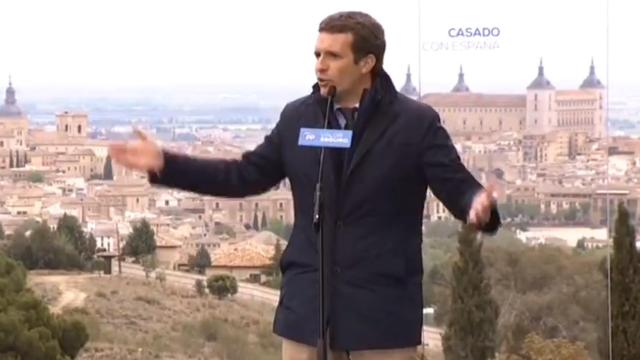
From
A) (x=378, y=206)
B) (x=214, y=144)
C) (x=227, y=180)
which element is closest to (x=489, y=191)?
(x=378, y=206)

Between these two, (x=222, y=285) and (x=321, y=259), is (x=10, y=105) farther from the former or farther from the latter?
(x=321, y=259)

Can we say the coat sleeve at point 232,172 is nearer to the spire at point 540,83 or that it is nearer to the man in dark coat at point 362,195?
the man in dark coat at point 362,195

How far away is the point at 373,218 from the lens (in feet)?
8.66

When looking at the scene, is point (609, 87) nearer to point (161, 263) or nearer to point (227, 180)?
point (161, 263)

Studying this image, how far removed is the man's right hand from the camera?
9.01 ft

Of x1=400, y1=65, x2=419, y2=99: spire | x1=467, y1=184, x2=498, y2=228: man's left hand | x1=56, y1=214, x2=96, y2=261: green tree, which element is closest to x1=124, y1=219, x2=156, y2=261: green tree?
x1=56, y1=214, x2=96, y2=261: green tree

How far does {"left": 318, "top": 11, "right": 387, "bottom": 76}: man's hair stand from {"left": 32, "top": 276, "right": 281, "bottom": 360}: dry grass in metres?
4.34

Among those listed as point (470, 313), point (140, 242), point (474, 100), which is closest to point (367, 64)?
point (474, 100)

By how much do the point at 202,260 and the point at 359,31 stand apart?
4243mm

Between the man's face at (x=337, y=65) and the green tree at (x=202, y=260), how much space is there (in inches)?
164

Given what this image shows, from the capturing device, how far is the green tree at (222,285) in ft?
22.5

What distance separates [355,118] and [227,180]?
0.33 m

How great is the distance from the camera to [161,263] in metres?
6.89

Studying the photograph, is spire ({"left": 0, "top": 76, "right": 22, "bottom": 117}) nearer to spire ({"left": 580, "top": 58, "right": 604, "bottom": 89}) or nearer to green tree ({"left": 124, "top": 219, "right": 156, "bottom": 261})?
green tree ({"left": 124, "top": 219, "right": 156, "bottom": 261})
